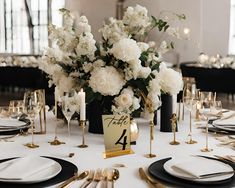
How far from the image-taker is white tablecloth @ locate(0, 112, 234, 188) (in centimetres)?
158

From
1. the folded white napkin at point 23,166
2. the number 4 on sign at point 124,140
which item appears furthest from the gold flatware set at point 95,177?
the number 4 on sign at point 124,140

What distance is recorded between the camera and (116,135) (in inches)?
68.6

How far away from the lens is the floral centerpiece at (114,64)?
6.28 feet

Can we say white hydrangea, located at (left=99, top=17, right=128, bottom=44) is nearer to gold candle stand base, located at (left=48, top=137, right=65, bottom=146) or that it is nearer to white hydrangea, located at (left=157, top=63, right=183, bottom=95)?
white hydrangea, located at (left=157, top=63, right=183, bottom=95)

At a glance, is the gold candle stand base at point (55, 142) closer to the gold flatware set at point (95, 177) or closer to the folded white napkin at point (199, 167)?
the gold flatware set at point (95, 177)

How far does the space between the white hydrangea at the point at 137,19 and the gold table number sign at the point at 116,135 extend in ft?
1.67

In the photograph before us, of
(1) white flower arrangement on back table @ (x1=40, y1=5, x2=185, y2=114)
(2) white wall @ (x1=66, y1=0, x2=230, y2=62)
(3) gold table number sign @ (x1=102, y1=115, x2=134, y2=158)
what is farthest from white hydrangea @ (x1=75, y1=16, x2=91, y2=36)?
(2) white wall @ (x1=66, y1=0, x2=230, y2=62)

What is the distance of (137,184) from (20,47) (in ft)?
44.8

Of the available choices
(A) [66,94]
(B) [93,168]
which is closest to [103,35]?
(A) [66,94]

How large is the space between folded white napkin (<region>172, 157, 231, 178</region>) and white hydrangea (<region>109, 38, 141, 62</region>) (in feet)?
1.80

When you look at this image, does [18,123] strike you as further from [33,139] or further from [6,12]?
[6,12]

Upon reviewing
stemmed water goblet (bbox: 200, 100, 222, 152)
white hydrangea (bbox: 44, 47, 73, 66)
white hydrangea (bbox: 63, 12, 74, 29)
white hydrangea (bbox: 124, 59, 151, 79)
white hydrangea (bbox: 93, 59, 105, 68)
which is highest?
white hydrangea (bbox: 63, 12, 74, 29)

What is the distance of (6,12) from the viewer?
14.8 metres

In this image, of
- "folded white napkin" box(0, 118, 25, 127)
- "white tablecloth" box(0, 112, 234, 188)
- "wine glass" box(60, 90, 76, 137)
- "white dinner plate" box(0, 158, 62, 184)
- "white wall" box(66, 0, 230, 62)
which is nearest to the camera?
"white dinner plate" box(0, 158, 62, 184)
